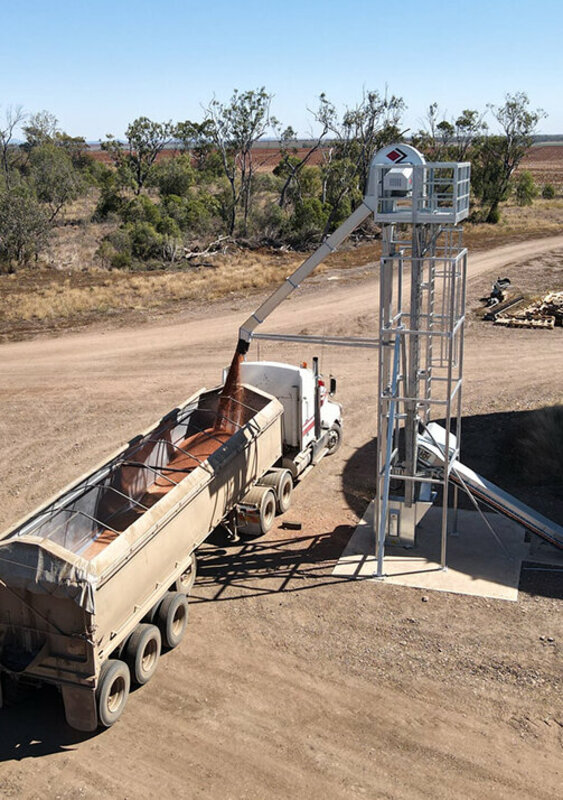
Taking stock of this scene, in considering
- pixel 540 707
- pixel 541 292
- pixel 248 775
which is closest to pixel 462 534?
pixel 540 707

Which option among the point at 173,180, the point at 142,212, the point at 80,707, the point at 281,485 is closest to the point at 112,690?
the point at 80,707

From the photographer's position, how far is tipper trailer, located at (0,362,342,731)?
9.66 metres

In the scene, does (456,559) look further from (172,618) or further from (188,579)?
(172,618)

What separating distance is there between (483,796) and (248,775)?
8.96ft

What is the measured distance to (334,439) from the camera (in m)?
19.4

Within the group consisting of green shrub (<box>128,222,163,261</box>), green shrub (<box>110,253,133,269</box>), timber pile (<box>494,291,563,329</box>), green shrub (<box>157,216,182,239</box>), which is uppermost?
green shrub (<box>157,216,182,239</box>)

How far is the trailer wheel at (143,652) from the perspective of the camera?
35.3ft

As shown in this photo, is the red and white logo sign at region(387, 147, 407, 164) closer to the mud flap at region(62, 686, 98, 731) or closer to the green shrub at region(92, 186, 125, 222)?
the mud flap at region(62, 686, 98, 731)

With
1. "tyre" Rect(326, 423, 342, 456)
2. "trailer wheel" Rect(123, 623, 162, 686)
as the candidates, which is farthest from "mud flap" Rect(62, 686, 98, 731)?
"tyre" Rect(326, 423, 342, 456)

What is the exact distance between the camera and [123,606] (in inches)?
403

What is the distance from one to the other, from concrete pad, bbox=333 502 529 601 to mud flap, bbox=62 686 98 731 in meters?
5.37

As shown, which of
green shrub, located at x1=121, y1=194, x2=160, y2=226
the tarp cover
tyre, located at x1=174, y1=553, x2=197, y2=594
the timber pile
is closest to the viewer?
the tarp cover

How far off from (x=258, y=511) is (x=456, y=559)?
372cm

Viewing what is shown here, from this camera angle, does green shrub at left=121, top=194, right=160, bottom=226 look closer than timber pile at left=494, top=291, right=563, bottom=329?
No
